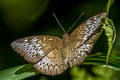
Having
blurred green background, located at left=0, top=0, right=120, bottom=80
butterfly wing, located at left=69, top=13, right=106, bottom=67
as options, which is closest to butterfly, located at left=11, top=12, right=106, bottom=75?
butterfly wing, located at left=69, top=13, right=106, bottom=67

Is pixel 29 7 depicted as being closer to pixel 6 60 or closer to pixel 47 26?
pixel 47 26

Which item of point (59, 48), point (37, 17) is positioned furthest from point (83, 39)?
point (37, 17)

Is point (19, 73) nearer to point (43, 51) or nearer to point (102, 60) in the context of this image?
point (43, 51)

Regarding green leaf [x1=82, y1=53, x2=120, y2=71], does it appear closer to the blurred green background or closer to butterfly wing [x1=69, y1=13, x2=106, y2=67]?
butterfly wing [x1=69, y1=13, x2=106, y2=67]

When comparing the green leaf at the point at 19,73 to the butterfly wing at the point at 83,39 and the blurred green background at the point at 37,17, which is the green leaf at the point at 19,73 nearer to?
the butterfly wing at the point at 83,39

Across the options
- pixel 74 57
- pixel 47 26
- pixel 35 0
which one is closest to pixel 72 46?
pixel 74 57

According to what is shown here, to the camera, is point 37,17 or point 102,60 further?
point 37,17

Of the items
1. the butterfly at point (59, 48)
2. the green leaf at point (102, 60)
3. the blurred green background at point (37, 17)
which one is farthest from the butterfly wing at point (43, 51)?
the blurred green background at point (37, 17)
